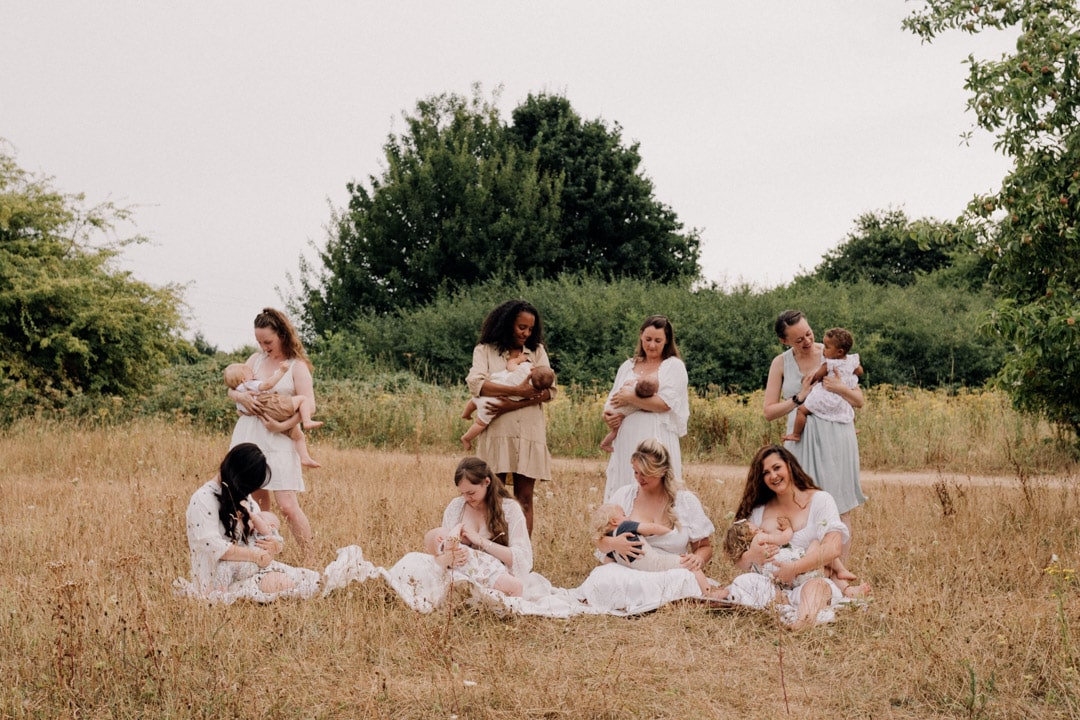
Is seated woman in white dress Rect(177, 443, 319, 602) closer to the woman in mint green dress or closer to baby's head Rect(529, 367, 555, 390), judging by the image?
baby's head Rect(529, 367, 555, 390)

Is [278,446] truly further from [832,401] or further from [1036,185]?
[1036,185]

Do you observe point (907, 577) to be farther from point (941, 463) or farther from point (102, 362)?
point (102, 362)

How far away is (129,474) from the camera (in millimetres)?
10586

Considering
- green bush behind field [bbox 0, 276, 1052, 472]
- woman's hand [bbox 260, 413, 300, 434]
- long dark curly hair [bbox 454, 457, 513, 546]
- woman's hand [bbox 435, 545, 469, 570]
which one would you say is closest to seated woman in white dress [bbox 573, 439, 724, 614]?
long dark curly hair [bbox 454, 457, 513, 546]

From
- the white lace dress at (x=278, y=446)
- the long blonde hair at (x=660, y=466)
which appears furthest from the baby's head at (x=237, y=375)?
the long blonde hair at (x=660, y=466)

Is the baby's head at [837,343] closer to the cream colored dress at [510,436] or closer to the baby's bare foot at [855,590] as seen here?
the baby's bare foot at [855,590]

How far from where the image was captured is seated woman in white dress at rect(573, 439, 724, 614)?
6.07m

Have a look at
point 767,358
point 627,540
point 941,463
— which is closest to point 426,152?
point 767,358

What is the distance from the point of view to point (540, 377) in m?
6.84

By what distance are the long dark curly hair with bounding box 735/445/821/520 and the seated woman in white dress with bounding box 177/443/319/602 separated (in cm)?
278

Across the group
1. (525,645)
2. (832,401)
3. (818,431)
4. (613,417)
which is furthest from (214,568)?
(832,401)

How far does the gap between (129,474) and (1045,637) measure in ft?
29.4

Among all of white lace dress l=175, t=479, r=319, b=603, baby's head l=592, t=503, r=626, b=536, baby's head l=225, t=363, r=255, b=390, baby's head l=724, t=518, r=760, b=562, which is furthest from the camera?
baby's head l=225, t=363, r=255, b=390

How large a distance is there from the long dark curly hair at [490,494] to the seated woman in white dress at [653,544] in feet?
2.08
